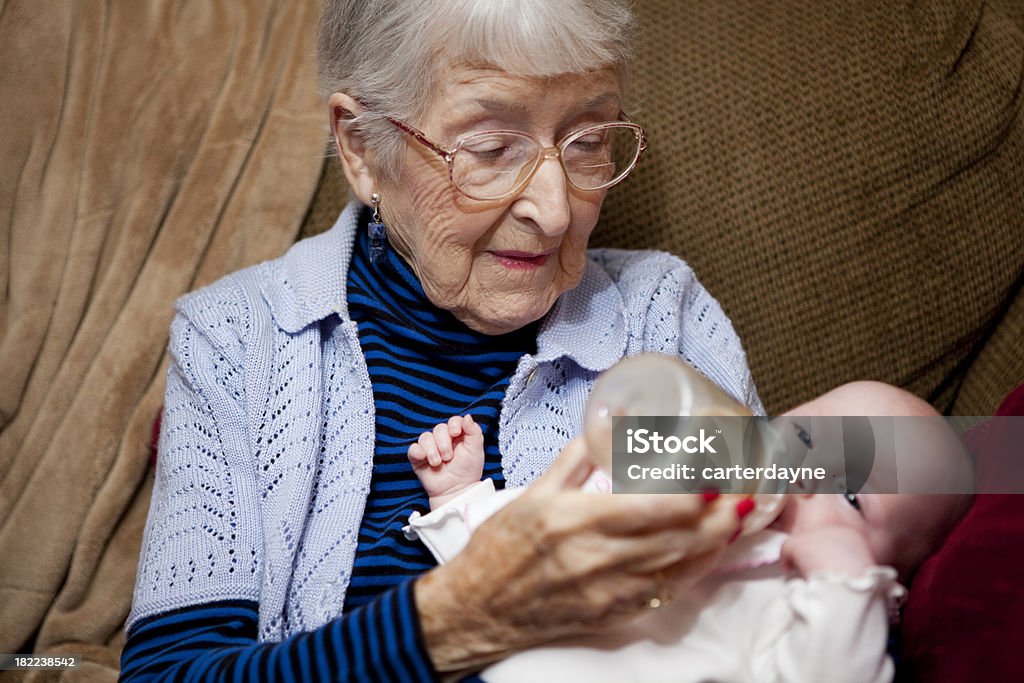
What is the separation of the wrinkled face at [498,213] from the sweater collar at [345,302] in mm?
83

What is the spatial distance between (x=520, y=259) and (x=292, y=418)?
1.31 feet

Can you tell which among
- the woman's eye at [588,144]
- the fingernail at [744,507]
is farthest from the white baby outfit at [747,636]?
the woman's eye at [588,144]

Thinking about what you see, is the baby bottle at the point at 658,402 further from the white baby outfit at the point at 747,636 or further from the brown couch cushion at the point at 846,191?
the brown couch cushion at the point at 846,191

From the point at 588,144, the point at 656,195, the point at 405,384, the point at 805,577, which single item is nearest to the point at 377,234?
the point at 405,384

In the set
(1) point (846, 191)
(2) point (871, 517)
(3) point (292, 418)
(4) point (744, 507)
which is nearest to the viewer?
(4) point (744, 507)

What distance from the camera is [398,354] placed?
1.47 m

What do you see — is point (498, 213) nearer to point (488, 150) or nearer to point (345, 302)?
point (488, 150)

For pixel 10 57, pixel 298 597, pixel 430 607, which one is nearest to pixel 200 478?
pixel 298 597

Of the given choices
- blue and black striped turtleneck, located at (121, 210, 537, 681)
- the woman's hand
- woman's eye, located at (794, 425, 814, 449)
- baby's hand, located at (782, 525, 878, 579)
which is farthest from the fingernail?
blue and black striped turtleneck, located at (121, 210, 537, 681)

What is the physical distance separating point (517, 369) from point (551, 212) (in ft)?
0.85

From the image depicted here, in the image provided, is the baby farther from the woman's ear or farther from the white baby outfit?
the woman's ear

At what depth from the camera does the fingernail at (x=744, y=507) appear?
1.00 metres

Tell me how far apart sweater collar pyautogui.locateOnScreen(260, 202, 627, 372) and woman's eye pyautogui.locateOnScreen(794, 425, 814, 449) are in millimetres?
354

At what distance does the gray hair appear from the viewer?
1.25 metres
